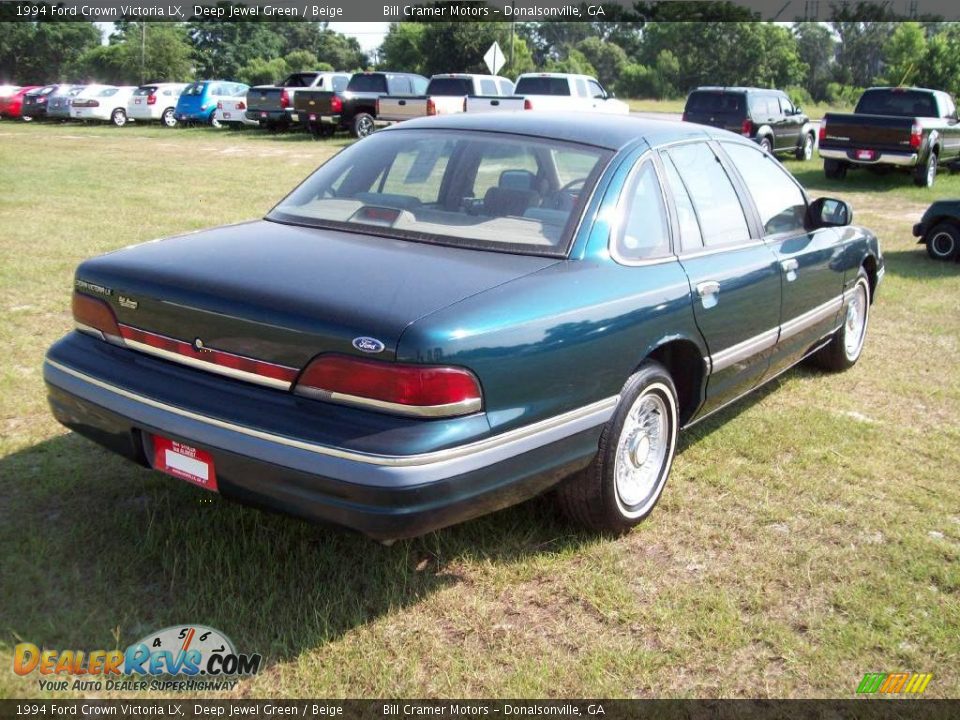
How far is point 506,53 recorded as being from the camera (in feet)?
212

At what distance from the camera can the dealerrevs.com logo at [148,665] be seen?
2857mm

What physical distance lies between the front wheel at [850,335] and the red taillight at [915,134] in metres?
11.3

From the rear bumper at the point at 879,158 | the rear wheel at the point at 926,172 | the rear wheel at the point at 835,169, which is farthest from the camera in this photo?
the rear wheel at the point at 835,169

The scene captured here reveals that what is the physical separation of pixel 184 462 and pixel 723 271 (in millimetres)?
2403

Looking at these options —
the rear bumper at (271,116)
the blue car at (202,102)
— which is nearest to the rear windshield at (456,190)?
the rear bumper at (271,116)

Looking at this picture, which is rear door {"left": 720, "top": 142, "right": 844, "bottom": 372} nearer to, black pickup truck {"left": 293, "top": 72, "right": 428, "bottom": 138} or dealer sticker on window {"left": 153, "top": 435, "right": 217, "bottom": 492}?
dealer sticker on window {"left": 153, "top": 435, "right": 217, "bottom": 492}

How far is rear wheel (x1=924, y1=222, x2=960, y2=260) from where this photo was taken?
9.88m

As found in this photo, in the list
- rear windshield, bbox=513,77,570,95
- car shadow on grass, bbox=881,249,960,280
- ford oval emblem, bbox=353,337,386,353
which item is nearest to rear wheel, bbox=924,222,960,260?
car shadow on grass, bbox=881,249,960,280

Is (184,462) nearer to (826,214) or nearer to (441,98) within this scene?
(826,214)

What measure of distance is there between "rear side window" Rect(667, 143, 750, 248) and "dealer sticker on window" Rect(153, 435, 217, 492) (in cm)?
235

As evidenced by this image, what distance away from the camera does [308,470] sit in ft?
9.26

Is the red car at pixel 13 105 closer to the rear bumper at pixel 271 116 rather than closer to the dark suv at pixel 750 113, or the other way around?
the rear bumper at pixel 271 116

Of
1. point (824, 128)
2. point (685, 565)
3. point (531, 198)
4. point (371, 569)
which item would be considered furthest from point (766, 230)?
point (824, 128)

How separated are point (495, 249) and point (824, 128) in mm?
15064
